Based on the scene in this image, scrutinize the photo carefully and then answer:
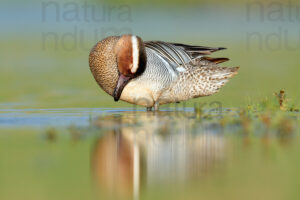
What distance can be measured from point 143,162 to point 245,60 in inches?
364

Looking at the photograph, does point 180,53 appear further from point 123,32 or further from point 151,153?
point 123,32

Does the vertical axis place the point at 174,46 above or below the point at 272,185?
above

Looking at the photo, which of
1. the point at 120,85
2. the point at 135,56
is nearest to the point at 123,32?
the point at 135,56

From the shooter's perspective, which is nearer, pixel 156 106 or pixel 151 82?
pixel 151 82

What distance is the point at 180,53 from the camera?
28.5 feet

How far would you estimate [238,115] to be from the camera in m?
7.50

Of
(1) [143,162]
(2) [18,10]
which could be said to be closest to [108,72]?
(1) [143,162]

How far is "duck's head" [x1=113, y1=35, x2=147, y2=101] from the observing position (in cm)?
771

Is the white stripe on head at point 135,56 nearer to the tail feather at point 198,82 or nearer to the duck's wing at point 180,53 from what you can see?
the duck's wing at point 180,53

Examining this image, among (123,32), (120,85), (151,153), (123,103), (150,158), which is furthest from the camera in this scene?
(123,32)

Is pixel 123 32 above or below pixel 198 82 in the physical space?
above

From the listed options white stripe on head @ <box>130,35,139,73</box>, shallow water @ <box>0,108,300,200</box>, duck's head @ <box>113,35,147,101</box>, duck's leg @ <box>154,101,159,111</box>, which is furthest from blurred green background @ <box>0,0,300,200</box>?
duck's leg @ <box>154,101,159,111</box>

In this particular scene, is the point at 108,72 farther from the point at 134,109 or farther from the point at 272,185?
the point at 272,185

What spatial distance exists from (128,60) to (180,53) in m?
1.13
